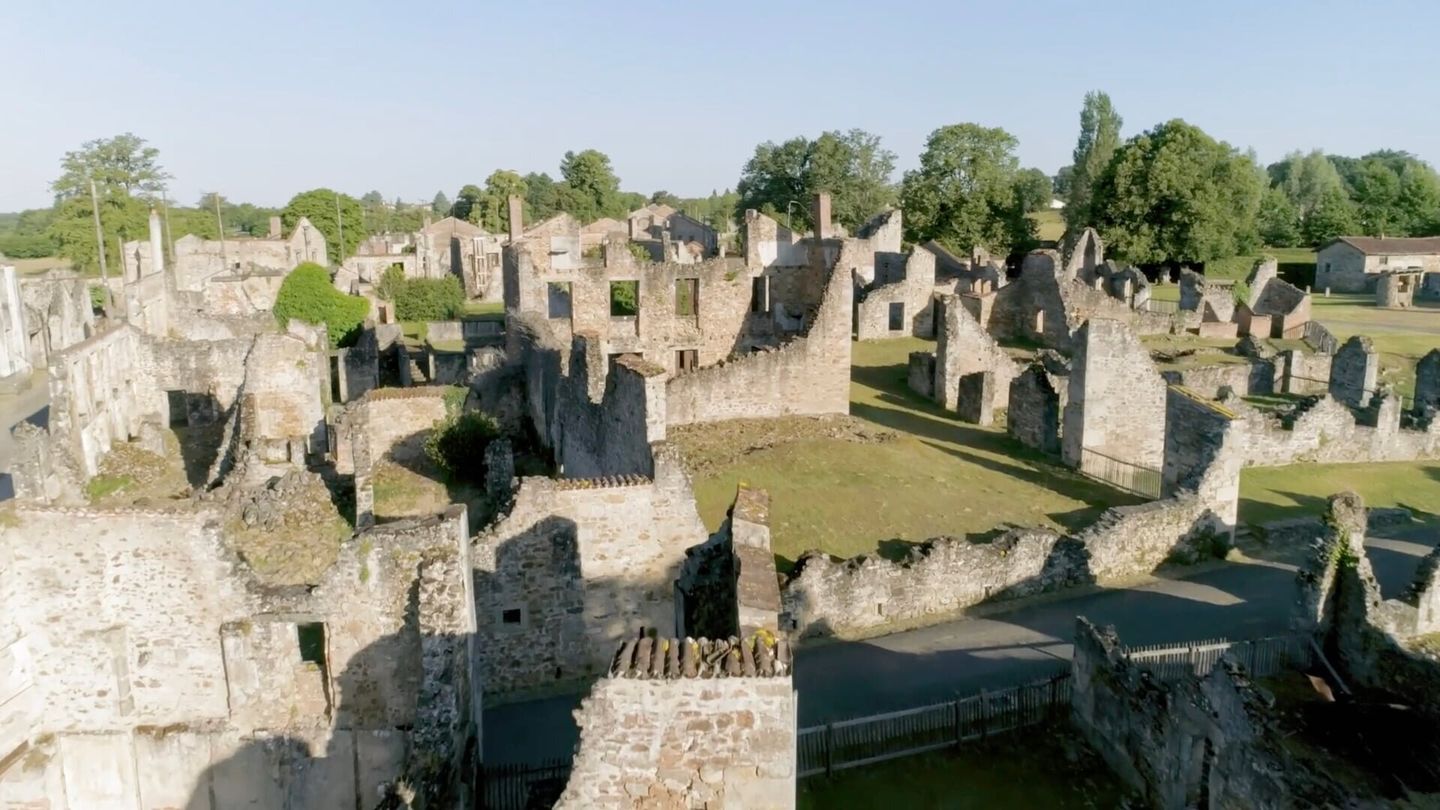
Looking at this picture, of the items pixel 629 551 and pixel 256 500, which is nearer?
pixel 629 551

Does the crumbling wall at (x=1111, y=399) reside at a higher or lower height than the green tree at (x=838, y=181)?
lower

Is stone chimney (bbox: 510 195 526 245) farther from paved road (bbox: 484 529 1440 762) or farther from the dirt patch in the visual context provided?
paved road (bbox: 484 529 1440 762)

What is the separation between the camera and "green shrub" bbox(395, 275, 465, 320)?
53188 mm

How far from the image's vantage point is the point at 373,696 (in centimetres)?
1114

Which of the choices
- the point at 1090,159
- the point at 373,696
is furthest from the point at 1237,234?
the point at 373,696

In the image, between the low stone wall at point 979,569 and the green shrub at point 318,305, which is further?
the green shrub at point 318,305

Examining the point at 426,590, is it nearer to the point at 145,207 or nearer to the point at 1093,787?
the point at 1093,787

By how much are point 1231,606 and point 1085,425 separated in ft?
24.7

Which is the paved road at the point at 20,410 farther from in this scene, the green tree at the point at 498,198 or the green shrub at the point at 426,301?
the green tree at the point at 498,198

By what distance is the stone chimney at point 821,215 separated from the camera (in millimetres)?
36250

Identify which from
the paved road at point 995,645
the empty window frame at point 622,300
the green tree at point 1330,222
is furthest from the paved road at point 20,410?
the green tree at point 1330,222

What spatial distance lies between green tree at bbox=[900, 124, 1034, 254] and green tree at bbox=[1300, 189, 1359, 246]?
2891cm

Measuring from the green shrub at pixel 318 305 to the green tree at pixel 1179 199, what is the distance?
40906 millimetres

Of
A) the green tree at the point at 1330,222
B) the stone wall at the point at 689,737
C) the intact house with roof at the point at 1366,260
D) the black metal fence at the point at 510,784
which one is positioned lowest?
the black metal fence at the point at 510,784
